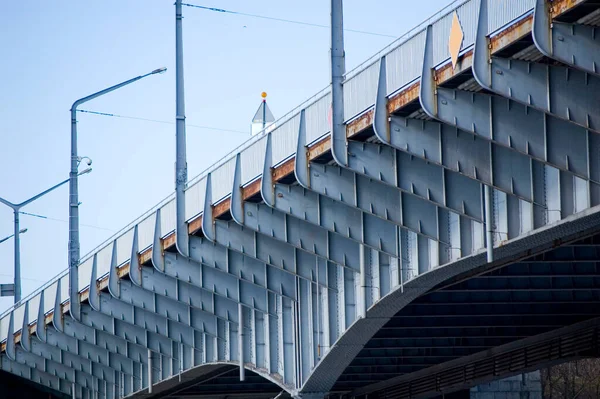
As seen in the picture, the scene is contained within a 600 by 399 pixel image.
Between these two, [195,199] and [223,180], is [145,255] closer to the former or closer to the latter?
[195,199]

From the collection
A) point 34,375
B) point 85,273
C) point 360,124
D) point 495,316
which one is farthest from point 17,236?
point 360,124

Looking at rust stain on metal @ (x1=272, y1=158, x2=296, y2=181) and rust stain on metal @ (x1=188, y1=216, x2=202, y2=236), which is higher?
rust stain on metal @ (x1=188, y1=216, x2=202, y2=236)

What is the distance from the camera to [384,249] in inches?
1665

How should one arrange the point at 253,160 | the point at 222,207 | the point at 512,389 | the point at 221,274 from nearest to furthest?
the point at 253,160 → the point at 222,207 → the point at 221,274 → the point at 512,389

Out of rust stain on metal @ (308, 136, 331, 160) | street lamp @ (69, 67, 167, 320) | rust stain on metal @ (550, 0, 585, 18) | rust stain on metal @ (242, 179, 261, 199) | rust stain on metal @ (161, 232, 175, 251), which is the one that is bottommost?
rust stain on metal @ (550, 0, 585, 18)

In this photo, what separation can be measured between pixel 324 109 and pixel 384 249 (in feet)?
15.5

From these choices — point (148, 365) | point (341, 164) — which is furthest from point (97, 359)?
point (341, 164)

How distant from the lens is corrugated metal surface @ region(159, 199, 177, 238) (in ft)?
174

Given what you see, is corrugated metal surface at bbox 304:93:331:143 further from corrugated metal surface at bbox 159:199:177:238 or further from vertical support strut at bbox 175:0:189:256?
corrugated metal surface at bbox 159:199:177:238

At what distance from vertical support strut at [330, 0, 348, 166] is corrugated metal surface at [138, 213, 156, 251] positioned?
17.0m

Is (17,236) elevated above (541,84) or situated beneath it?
elevated above

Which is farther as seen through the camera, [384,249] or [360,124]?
[384,249]

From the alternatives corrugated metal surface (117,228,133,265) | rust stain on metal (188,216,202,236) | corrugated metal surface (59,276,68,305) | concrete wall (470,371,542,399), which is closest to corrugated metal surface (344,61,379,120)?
rust stain on metal (188,216,202,236)

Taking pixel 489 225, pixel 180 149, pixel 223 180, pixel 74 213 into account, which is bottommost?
pixel 489 225
